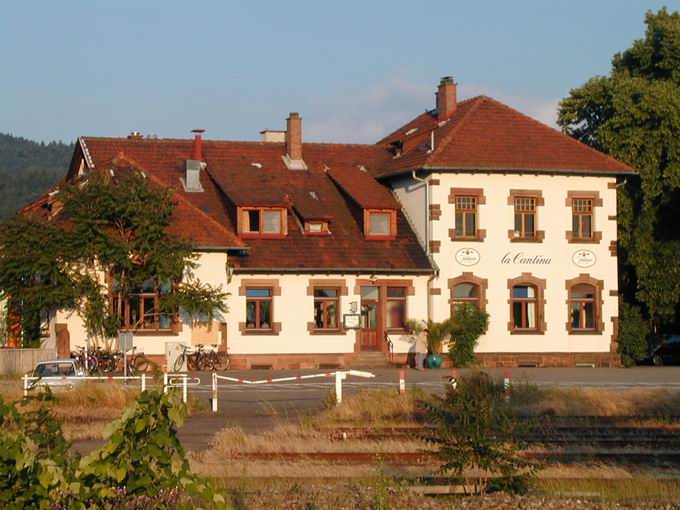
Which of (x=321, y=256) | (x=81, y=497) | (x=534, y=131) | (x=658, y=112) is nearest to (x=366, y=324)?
(x=321, y=256)

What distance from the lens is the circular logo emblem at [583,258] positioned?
46500 mm

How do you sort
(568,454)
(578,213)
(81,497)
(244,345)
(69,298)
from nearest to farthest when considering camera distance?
(81,497) < (568,454) < (69,298) < (244,345) < (578,213)

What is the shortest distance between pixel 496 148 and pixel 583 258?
523 cm

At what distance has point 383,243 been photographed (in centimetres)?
4597

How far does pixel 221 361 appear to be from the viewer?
42.3 meters

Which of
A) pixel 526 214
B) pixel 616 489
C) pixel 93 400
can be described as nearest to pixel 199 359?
pixel 526 214

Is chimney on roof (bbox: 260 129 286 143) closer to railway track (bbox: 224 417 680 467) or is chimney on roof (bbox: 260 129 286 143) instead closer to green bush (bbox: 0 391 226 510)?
railway track (bbox: 224 417 680 467)

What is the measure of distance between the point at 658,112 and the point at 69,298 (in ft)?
76.6

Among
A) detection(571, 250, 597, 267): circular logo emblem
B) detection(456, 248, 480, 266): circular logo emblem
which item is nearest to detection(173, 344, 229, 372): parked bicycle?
detection(456, 248, 480, 266): circular logo emblem

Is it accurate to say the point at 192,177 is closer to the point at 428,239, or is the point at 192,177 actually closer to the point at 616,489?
the point at 428,239

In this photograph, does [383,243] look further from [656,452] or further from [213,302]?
[656,452]

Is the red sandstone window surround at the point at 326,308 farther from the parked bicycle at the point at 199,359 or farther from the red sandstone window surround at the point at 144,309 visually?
the red sandstone window surround at the point at 144,309

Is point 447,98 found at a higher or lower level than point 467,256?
higher

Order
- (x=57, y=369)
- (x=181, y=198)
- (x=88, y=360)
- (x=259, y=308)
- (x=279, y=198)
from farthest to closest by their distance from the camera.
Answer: (x=279, y=198)
(x=259, y=308)
(x=181, y=198)
(x=88, y=360)
(x=57, y=369)
